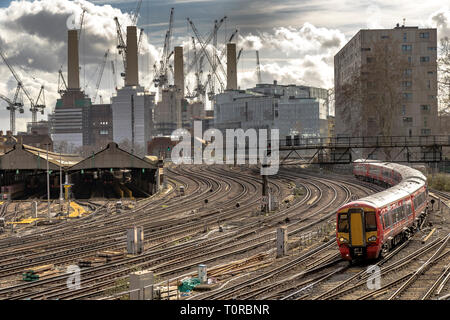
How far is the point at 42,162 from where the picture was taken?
6900 centimetres

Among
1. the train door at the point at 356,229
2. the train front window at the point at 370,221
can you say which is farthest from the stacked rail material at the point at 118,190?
the train front window at the point at 370,221

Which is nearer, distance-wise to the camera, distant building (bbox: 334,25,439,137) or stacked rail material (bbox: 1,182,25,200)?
stacked rail material (bbox: 1,182,25,200)

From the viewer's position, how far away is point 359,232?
2678 cm

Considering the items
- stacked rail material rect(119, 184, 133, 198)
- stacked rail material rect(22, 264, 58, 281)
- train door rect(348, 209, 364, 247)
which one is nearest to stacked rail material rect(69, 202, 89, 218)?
stacked rail material rect(119, 184, 133, 198)

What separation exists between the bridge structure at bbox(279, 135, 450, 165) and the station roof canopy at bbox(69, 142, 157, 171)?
17803mm

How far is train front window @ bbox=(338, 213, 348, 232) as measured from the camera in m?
27.1

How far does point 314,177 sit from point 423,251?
5790 centimetres

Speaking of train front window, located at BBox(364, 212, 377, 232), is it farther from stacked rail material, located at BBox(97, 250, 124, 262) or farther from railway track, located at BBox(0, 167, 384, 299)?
stacked rail material, located at BBox(97, 250, 124, 262)

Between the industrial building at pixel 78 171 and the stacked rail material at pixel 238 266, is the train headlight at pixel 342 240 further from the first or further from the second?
the industrial building at pixel 78 171

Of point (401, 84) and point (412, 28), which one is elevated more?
point (412, 28)

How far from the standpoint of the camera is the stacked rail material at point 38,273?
26.4m

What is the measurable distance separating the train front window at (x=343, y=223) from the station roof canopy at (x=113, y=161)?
44.1 m

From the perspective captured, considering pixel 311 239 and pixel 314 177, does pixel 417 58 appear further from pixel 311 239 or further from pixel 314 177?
pixel 311 239
